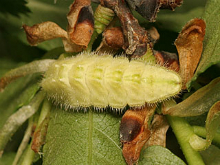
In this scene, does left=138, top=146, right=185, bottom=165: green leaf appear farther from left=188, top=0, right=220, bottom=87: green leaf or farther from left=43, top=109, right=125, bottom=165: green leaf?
left=188, top=0, right=220, bottom=87: green leaf

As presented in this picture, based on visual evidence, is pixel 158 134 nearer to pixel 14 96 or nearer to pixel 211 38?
pixel 211 38

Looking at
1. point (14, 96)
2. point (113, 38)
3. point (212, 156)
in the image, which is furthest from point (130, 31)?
point (14, 96)

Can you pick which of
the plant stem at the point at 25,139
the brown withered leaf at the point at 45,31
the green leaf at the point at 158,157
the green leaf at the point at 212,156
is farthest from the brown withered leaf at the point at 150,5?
the plant stem at the point at 25,139

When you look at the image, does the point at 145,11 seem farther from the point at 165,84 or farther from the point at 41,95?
the point at 41,95

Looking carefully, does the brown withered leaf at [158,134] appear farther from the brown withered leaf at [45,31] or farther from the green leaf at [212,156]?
the brown withered leaf at [45,31]

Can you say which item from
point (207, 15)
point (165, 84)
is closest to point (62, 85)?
point (165, 84)
